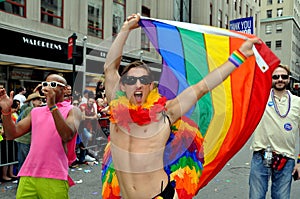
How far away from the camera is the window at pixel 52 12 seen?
519 inches

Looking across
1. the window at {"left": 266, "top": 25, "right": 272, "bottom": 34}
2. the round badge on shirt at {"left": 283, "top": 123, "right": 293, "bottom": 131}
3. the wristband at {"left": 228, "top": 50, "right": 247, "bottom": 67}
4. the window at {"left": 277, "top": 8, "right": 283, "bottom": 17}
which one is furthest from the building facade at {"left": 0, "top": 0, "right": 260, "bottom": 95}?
the window at {"left": 277, "top": 8, "right": 283, "bottom": 17}

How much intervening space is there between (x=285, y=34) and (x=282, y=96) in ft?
201

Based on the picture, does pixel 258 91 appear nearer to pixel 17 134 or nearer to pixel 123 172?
pixel 123 172

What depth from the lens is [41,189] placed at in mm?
2662

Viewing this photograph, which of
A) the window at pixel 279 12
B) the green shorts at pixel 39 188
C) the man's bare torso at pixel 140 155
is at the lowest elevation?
the green shorts at pixel 39 188

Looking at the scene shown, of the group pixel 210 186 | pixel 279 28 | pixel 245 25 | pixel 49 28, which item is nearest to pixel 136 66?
pixel 210 186

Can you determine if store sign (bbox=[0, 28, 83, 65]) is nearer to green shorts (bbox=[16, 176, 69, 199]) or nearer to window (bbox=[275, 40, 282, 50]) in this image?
green shorts (bbox=[16, 176, 69, 199])

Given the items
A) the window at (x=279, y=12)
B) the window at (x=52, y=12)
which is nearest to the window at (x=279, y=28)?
the window at (x=279, y=12)

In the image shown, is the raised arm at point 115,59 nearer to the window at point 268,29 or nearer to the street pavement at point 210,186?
the street pavement at point 210,186

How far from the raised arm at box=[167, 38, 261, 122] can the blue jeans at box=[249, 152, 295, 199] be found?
1634 mm

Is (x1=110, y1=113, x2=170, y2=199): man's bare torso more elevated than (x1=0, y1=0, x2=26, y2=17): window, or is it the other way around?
(x1=0, y1=0, x2=26, y2=17): window

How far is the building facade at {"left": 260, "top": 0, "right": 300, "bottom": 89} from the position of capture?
5875 cm

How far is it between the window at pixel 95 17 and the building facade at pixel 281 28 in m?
49.2

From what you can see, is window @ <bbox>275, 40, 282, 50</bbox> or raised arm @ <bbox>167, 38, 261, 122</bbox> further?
window @ <bbox>275, 40, 282, 50</bbox>
